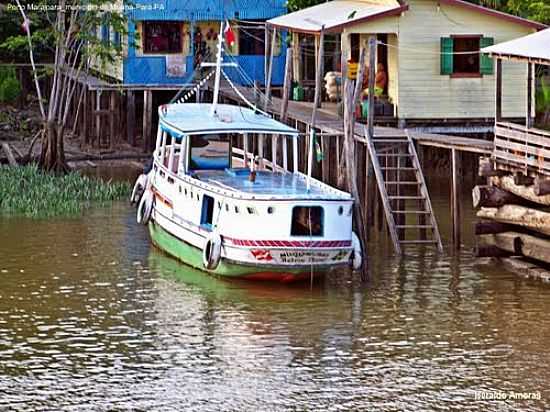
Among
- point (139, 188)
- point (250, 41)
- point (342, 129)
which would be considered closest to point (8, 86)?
point (250, 41)

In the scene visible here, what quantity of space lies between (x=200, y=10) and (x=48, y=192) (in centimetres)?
1212

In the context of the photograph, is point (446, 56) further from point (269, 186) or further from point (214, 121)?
point (269, 186)

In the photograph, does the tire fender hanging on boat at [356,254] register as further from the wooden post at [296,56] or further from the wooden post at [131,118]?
the wooden post at [131,118]

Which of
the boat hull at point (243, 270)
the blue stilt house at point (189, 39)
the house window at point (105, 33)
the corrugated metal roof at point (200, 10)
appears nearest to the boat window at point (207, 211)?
the boat hull at point (243, 270)

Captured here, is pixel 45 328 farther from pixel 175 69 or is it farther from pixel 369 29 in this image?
pixel 175 69

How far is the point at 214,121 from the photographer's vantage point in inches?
1249

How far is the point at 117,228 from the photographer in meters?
35.1

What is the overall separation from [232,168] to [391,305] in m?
6.53

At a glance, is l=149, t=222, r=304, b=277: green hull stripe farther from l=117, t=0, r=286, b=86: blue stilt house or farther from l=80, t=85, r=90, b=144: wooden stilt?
l=80, t=85, r=90, b=144: wooden stilt

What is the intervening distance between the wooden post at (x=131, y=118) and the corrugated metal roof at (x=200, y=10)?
2304mm

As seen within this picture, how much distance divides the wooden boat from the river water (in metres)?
0.53

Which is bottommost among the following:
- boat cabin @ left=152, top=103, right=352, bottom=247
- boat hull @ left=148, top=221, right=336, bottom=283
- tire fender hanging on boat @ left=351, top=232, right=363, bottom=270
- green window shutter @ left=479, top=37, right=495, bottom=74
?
boat hull @ left=148, top=221, right=336, bottom=283

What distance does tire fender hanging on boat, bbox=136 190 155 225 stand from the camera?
3309 cm

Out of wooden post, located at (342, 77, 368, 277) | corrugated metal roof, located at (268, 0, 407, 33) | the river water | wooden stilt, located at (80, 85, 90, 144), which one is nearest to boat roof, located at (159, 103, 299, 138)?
wooden post, located at (342, 77, 368, 277)
